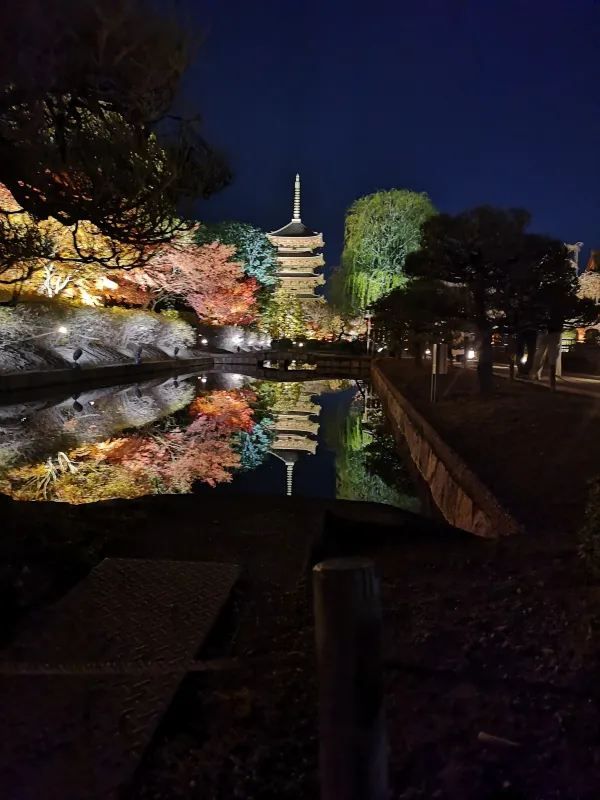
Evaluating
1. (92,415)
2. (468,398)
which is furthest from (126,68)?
(92,415)

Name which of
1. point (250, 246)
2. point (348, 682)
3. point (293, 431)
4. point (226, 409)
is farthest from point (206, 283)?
point (348, 682)

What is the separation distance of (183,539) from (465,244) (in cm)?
1044

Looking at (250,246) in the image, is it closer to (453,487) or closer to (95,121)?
(453,487)

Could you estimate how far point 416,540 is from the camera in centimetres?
516

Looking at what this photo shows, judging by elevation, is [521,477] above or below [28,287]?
below

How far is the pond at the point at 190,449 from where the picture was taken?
9742mm

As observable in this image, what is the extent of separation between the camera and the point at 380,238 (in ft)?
137

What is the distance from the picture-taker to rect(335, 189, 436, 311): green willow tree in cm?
4103

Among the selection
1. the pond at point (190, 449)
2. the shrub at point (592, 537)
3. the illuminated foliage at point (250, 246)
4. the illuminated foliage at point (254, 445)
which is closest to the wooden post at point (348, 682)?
the shrub at point (592, 537)

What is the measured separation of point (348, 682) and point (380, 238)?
140 feet

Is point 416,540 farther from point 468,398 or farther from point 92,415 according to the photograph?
point 92,415

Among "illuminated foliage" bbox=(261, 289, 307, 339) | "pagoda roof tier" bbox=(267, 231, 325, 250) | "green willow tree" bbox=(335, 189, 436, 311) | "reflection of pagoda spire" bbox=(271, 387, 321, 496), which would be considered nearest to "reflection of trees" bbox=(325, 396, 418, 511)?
"reflection of pagoda spire" bbox=(271, 387, 321, 496)

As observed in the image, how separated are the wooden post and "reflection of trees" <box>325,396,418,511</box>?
308 inches

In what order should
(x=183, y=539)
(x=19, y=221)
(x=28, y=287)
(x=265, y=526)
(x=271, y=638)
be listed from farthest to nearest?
(x=28, y=287) → (x=19, y=221) → (x=265, y=526) → (x=183, y=539) → (x=271, y=638)
